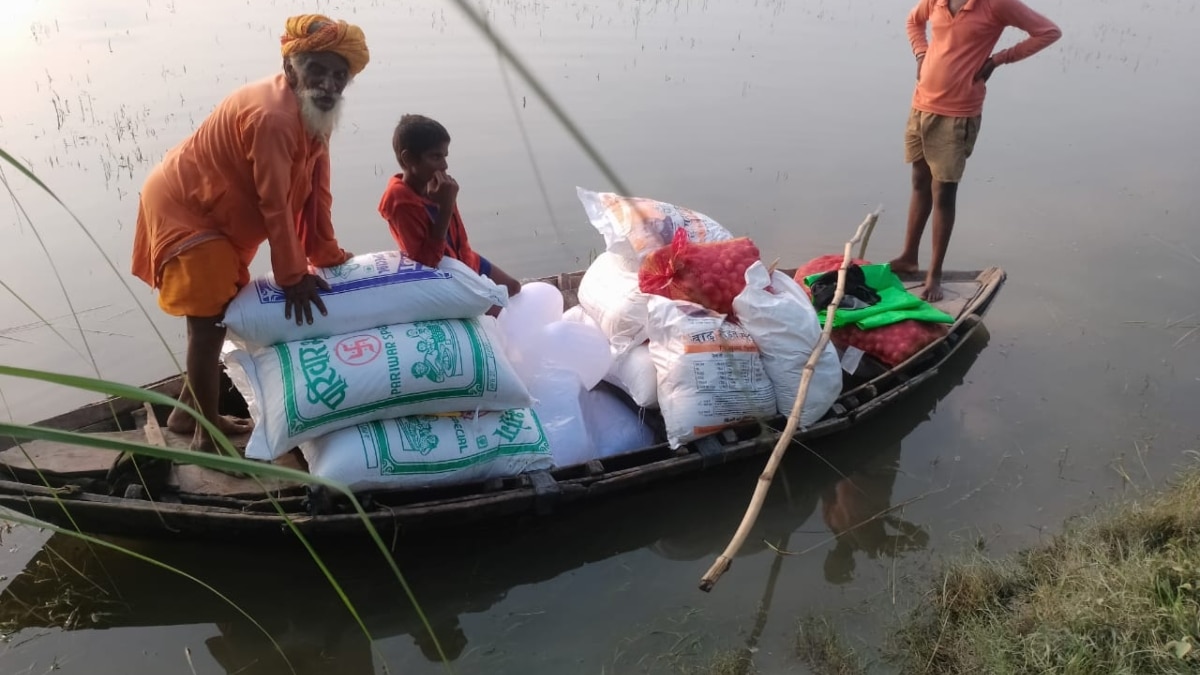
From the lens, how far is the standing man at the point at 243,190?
2.87 metres

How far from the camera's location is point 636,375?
12.7ft

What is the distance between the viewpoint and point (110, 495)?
10.2ft

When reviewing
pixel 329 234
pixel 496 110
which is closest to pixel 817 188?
pixel 496 110

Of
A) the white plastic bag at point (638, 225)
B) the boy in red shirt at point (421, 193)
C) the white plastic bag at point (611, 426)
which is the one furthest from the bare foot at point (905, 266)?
the boy in red shirt at point (421, 193)

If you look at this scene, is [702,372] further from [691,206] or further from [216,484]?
[691,206]

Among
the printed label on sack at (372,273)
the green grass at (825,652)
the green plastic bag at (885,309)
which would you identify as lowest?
the green grass at (825,652)

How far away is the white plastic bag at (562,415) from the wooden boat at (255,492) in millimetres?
133

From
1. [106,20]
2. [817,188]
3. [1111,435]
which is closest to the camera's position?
[1111,435]

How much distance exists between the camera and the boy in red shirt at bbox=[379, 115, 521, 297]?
3.36 metres

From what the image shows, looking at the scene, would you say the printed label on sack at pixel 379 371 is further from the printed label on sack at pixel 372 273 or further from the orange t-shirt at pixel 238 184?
the orange t-shirt at pixel 238 184

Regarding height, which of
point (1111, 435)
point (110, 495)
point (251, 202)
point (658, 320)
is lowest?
point (1111, 435)

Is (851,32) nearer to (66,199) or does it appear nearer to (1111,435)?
(1111,435)

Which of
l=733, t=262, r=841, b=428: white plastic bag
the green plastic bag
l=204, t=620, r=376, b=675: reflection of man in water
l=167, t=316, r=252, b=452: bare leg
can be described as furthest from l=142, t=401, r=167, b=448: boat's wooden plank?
the green plastic bag

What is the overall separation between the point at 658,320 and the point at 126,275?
393 centimetres
